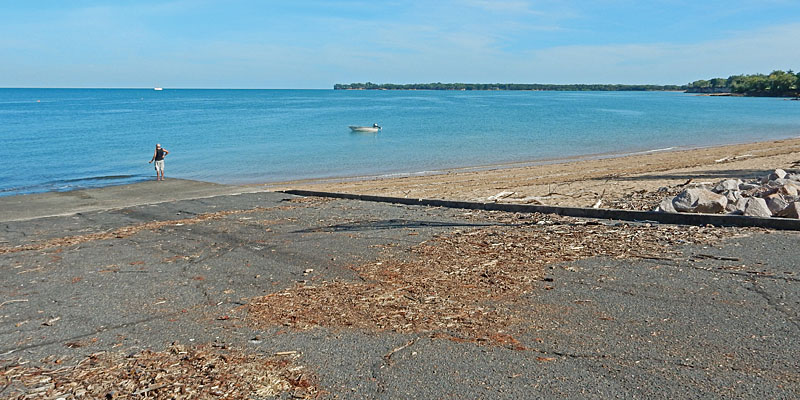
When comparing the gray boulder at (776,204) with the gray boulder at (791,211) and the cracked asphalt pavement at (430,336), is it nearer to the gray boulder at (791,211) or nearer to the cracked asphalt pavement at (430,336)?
the gray boulder at (791,211)

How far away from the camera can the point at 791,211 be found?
888cm

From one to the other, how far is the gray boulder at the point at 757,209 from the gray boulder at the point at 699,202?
1.22 ft

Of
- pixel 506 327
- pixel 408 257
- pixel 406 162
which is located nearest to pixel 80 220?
pixel 408 257

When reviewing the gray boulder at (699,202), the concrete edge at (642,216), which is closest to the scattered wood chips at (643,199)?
the gray boulder at (699,202)

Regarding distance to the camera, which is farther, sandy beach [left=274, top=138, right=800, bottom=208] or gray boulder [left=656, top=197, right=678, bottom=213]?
sandy beach [left=274, top=138, right=800, bottom=208]

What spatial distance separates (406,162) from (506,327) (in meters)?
25.2

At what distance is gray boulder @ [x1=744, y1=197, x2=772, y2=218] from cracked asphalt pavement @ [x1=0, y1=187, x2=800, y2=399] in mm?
836

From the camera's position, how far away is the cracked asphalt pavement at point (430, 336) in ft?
13.8

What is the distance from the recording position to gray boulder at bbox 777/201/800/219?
28.8ft

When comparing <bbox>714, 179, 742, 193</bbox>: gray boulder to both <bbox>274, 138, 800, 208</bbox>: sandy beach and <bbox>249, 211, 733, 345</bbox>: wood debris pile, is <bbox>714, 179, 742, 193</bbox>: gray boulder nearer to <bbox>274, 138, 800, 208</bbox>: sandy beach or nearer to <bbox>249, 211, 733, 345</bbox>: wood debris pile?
<bbox>274, 138, 800, 208</bbox>: sandy beach

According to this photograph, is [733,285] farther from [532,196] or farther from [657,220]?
[532,196]

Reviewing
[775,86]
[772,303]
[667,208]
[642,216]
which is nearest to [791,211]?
[667,208]

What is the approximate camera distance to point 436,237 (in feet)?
29.2

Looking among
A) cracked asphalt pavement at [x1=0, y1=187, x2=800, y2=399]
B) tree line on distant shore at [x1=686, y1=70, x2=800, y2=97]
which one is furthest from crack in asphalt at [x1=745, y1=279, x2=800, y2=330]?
tree line on distant shore at [x1=686, y1=70, x2=800, y2=97]
